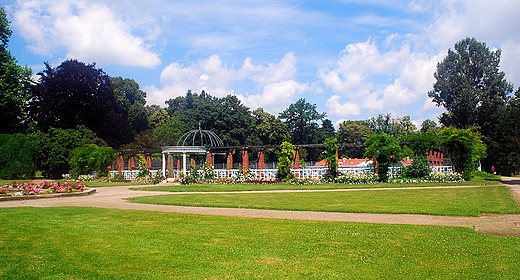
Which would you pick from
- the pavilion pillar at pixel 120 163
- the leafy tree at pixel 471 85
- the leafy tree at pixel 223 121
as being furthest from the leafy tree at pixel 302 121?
the pavilion pillar at pixel 120 163

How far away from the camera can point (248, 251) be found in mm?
5906

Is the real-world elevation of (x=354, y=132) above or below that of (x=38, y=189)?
above

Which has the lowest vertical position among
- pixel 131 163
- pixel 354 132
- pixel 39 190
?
pixel 39 190

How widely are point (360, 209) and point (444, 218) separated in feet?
7.88

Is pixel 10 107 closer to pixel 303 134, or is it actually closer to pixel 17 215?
pixel 17 215

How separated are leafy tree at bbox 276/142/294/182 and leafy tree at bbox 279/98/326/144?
37620mm

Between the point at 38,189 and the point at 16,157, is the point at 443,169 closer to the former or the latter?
the point at 38,189

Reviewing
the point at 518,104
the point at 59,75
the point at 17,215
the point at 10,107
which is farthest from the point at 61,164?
the point at 518,104

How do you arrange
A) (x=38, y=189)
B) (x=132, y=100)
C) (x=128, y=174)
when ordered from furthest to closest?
(x=132, y=100), (x=128, y=174), (x=38, y=189)

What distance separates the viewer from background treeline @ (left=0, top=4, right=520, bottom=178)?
32469mm

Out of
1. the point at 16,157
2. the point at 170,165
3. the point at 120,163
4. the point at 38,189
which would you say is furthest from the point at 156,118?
the point at 38,189

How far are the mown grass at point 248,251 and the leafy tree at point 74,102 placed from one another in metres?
34.1

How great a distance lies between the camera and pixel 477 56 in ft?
160

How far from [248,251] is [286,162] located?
19.6 meters
